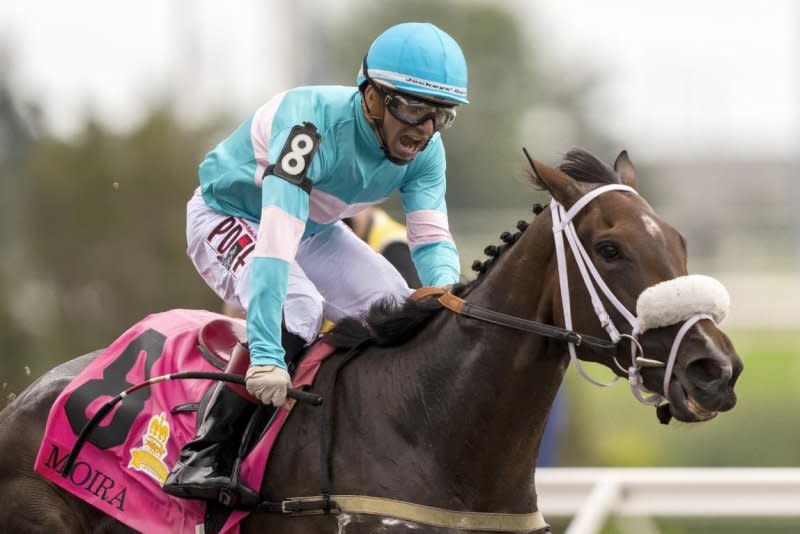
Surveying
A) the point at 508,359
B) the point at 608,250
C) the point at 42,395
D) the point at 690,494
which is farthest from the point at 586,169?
the point at 690,494

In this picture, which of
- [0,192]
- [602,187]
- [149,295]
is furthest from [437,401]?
[0,192]

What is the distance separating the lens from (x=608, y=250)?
13.0 feet

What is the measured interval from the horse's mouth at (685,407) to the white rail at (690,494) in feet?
11.5

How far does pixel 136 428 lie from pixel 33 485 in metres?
0.44

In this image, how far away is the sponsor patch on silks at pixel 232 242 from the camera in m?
4.68

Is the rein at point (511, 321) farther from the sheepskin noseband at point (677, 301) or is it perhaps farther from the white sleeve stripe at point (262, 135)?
the white sleeve stripe at point (262, 135)

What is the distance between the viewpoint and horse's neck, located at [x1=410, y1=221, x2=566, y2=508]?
4.14 m

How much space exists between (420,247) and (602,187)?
1.05 meters

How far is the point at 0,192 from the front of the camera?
1341 cm

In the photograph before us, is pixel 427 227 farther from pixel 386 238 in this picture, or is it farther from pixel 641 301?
pixel 386 238

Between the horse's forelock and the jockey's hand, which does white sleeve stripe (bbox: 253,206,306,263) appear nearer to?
the jockey's hand

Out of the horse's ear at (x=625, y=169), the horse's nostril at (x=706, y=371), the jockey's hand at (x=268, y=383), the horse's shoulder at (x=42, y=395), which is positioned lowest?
the horse's shoulder at (x=42, y=395)

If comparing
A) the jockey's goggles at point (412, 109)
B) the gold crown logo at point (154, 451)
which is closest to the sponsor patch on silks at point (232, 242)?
the gold crown logo at point (154, 451)

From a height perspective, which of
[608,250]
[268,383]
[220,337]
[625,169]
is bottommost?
[220,337]
